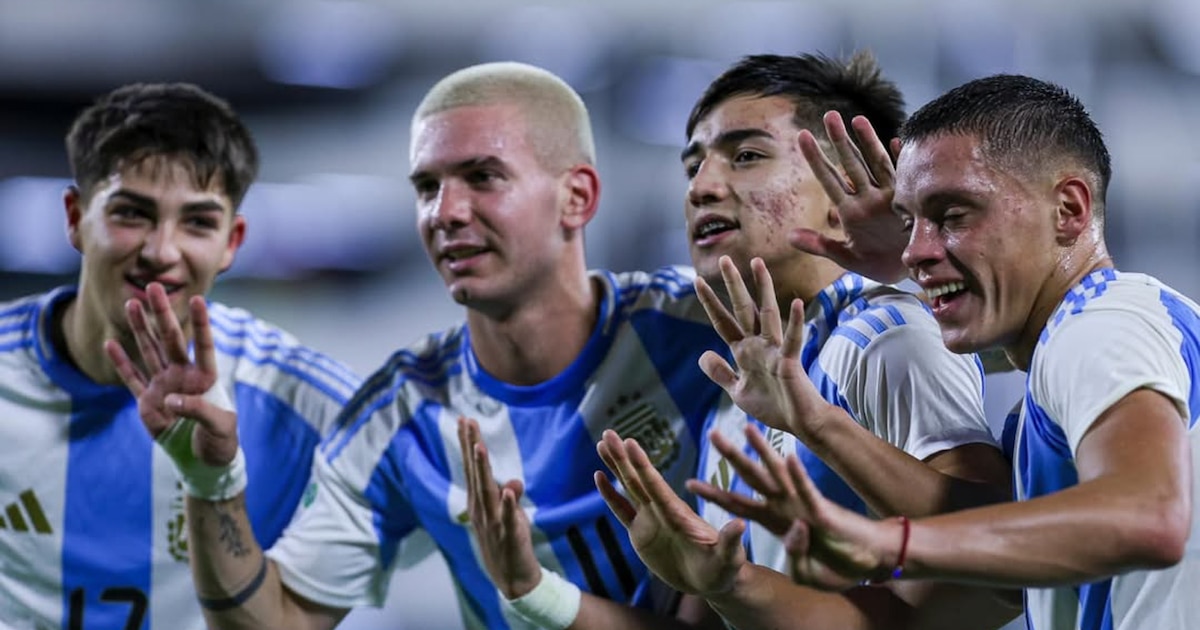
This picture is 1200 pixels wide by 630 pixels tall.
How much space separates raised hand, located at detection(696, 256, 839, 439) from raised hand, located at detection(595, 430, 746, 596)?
201 millimetres

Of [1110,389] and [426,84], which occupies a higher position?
[426,84]

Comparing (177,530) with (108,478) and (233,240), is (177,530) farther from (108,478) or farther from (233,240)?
(233,240)

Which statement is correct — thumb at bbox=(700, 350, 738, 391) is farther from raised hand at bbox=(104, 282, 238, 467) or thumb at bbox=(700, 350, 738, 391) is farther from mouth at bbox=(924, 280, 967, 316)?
raised hand at bbox=(104, 282, 238, 467)

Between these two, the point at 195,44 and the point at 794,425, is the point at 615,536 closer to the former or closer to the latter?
the point at 794,425

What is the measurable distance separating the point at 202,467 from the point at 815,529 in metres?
2.16

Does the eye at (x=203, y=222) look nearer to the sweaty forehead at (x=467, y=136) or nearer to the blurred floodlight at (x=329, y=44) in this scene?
the sweaty forehead at (x=467, y=136)

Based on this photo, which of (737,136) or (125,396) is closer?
(737,136)

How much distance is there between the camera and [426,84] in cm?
804

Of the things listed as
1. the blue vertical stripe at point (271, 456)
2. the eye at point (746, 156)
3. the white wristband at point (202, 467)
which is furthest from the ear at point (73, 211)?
the eye at point (746, 156)

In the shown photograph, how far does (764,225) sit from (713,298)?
76 centimetres

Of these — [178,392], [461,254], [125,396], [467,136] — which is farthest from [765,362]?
[125,396]

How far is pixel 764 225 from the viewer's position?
141 inches

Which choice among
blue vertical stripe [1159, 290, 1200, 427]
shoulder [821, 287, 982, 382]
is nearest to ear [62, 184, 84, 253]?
shoulder [821, 287, 982, 382]

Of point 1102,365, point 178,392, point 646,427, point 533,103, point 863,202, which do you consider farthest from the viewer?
point 533,103
